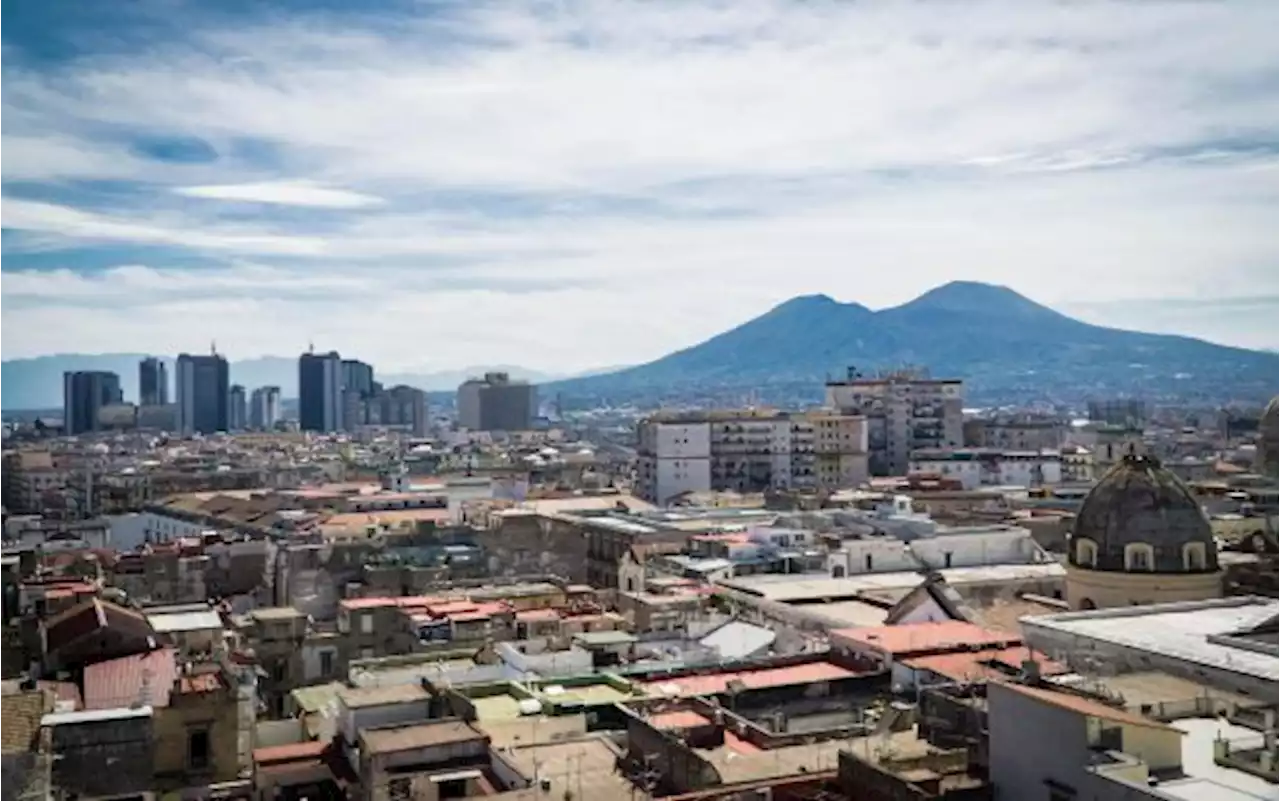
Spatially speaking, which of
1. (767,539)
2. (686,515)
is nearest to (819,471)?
(686,515)

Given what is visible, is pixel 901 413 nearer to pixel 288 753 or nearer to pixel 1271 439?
pixel 1271 439

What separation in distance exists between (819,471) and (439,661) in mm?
84953

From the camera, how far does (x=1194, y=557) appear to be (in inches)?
1572

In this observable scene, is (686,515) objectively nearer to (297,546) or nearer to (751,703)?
(297,546)

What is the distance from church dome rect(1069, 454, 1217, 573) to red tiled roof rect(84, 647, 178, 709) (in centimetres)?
2546

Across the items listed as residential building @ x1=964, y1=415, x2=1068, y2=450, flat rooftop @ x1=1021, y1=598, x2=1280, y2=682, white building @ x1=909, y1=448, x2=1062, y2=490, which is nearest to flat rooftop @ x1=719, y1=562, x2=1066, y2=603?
flat rooftop @ x1=1021, y1=598, x2=1280, y2=682

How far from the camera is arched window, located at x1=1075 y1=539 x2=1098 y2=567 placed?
4083 cm

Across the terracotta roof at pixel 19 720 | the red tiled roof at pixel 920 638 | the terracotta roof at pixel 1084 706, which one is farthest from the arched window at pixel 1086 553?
the terracotta roof at pixel 19 720

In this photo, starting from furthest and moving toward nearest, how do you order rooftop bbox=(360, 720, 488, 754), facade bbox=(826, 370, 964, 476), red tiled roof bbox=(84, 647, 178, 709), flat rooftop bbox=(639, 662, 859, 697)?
facade bbox=(826, 370, 964, 476)
red tiled roof bbox=(84, 647, 178, 709)
flat rooftop bbox=(639, 662, 859, 697)
rooftop bbox=(360, 720, 488, 754)

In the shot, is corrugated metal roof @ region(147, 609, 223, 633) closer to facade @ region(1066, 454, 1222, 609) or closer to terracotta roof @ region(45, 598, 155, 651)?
terracotta roof @ region(45, 598, 155, 651)

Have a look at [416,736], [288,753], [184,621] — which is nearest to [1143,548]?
[416,736]

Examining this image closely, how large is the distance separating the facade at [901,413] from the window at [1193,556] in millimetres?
93528

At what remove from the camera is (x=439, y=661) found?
1501 inches

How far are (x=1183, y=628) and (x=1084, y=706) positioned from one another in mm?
13783
